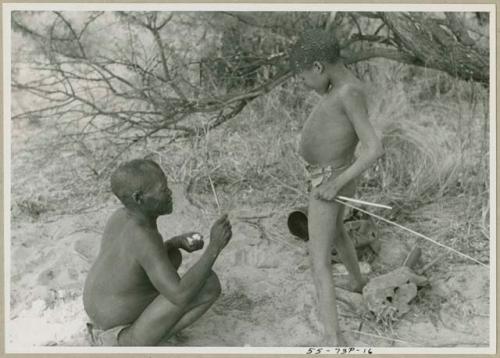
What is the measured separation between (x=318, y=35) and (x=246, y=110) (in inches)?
86.9

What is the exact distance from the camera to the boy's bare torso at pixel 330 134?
11.8ft

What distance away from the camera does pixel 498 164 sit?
4422mm

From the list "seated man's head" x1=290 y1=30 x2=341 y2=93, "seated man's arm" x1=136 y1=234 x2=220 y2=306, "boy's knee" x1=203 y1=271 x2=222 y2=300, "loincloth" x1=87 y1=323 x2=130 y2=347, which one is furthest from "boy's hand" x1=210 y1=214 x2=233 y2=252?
"seated man's head" x1=290 y1=30 x2=341 y2=93

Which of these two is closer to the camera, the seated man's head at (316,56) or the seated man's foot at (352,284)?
the seated man's head at (316,56)

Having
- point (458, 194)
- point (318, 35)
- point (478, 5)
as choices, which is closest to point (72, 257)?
point (318, 35)

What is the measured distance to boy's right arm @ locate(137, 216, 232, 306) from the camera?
11.3ft

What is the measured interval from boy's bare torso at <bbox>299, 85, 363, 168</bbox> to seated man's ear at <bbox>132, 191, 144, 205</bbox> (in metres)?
0.89

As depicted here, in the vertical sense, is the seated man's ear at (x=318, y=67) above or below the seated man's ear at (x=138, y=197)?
above

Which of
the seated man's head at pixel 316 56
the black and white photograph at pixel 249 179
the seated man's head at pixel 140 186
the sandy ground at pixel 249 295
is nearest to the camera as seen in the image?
the seated man's head at pixel 140 186

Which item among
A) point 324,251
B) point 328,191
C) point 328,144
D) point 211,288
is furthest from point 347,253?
point 211,288

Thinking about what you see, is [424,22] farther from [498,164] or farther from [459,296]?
[459,296]

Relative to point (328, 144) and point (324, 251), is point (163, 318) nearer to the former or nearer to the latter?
point (324, 251)

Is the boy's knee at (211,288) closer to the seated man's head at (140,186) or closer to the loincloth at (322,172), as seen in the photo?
the seated man's head at (140,186)

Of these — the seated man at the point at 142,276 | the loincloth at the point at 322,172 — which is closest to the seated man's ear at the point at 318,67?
the loincloth at the point at 322,172
